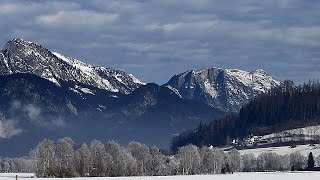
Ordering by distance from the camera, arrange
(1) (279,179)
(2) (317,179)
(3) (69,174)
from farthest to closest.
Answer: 1. (3) (69,174)
2. (1) (279,179)
3. (2) (317,179)

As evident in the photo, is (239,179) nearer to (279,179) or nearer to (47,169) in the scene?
(279,179)

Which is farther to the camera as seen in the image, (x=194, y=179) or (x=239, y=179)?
(x=194, y=179)

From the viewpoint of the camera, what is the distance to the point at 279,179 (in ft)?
377

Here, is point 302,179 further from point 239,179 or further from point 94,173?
point 94,173

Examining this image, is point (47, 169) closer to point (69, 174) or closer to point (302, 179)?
point (69, 174)

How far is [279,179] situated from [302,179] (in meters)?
3.79

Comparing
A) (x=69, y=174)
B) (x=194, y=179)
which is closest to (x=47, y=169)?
(x=69, y=174)

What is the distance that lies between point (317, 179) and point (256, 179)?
8.79m

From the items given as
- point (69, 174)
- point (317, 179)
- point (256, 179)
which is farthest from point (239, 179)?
point (69, 174)

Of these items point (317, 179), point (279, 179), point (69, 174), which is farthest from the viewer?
point (69, 174)

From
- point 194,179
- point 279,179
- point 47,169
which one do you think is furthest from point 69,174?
point 279,179

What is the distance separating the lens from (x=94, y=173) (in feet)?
650

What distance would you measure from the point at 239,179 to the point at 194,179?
10.2 meters

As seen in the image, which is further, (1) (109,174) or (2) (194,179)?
(1) (109,174)
